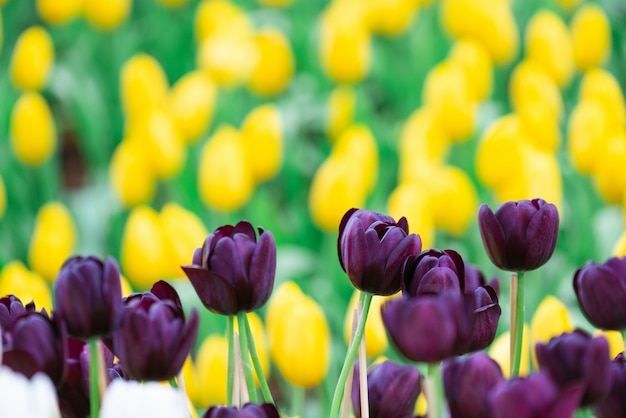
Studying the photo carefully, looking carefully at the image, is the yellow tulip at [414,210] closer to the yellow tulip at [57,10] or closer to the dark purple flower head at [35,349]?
Answer: the dark purple flower head at [35,349]

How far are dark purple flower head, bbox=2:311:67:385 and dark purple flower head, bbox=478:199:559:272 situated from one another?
1.01 feet

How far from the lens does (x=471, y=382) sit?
624 millimetres

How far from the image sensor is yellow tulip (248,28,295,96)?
2334 mm

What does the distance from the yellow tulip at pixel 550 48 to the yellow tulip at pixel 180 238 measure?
103 centimetres

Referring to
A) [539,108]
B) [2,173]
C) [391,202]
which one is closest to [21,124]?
[2,173]

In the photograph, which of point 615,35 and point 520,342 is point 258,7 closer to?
point 615,35

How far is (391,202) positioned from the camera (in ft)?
5.62

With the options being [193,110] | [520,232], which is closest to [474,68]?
[193,110]

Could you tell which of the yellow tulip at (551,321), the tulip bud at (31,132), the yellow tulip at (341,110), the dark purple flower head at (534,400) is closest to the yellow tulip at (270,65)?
the yellow tulip at (341,110)

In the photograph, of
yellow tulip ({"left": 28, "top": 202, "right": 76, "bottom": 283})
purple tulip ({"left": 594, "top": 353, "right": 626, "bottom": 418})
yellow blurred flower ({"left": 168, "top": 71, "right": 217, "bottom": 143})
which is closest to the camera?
purple tulip ({"left": 594, "top": 353, "right": 626, "bottom": 418})

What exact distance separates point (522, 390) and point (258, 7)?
300 cm

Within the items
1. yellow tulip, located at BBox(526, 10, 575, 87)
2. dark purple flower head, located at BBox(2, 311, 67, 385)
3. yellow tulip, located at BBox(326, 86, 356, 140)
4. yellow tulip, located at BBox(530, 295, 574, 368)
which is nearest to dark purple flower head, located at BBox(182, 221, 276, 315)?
dark purple flower head, located at BBox(2, 311, 67, 385)

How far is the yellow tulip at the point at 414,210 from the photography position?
1629mm

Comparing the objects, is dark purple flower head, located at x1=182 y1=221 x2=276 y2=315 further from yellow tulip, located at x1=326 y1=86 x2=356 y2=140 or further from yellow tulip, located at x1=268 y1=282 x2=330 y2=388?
yellow tulip, located at x1=326 y1=86 x2=356 y2=140
